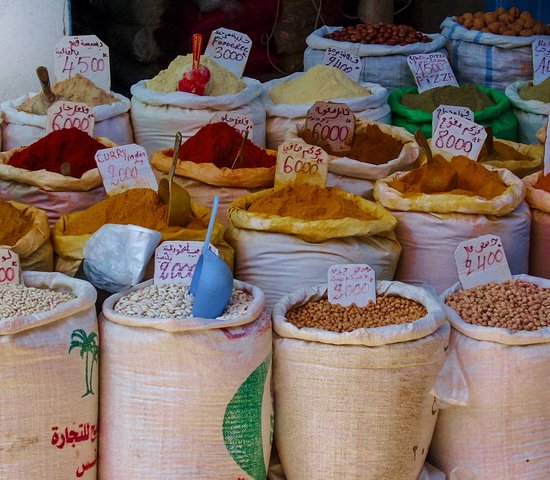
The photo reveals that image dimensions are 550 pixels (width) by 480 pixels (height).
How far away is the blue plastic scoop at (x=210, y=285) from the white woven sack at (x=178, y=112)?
0.93 meters

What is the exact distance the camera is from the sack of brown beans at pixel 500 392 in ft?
6.18

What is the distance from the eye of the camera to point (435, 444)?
2037 millimetres

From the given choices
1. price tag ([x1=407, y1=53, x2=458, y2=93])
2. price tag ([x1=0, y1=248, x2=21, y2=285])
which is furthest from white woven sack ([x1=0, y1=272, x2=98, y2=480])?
price tag ([x1=407, y1=53, x2=458, y2=93])

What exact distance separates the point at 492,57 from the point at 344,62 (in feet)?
1.94

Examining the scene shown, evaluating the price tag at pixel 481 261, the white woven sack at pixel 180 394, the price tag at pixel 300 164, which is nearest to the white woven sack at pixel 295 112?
the price tag at pixel 300 164

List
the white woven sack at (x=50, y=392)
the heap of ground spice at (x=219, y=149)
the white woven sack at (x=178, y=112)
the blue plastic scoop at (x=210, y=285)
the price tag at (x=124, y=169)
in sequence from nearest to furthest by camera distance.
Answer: the white woven sack at (x=50, y=392) → the blue plastic scoop at (x=210, y=285) → the price tag at (x=124, y=169) → the heap of ground spice at (x=219, y=149) → the white woven sack at (x=178, y=112)

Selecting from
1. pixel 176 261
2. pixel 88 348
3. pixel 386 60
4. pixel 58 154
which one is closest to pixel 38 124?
pixel 58 154

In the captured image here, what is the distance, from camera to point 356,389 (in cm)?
182

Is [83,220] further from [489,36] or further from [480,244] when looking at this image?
[489,36]

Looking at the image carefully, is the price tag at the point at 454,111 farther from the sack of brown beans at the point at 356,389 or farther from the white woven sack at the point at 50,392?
the white woven sack at the point at 50,392

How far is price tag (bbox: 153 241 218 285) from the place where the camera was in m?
1.99

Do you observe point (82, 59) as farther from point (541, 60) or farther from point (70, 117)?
point (541, 60)

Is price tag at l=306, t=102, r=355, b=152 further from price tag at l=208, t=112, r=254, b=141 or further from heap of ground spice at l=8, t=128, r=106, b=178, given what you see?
heap of ground spice at l=8, t=128, r=106, b=178

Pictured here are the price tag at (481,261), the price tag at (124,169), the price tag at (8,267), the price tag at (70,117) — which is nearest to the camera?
the price tag at (8,267)
